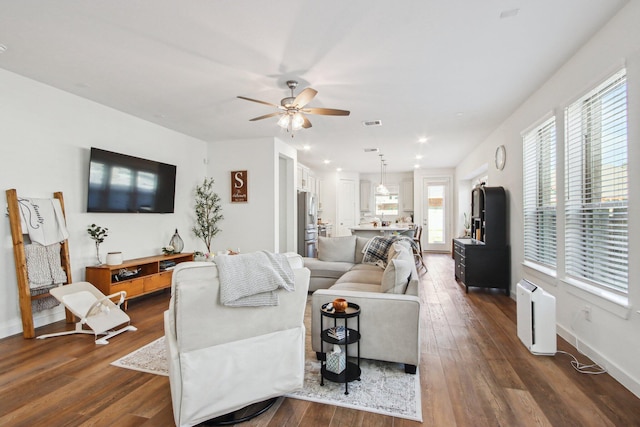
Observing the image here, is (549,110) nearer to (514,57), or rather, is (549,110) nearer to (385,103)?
(514,57)

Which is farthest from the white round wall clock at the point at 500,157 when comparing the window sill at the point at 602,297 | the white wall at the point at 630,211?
the window sill at the point at 602,297

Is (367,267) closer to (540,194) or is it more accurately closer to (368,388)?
(540,194)

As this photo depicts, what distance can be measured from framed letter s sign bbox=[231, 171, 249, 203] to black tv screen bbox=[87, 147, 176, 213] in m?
1.10

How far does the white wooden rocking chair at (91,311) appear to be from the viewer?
3.19 meters

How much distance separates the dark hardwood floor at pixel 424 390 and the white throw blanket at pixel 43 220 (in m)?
1.03

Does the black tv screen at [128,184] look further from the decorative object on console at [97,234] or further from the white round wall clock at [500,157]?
the white round wall clock at [500,157]

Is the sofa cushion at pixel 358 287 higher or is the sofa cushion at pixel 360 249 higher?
the sofa cushion at pixel 360 249

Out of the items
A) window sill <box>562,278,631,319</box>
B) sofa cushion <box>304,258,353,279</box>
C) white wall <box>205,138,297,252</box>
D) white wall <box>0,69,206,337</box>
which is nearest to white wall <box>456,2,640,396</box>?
window sill <box>562,278,631,319</box>

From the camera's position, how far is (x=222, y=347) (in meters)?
1.79

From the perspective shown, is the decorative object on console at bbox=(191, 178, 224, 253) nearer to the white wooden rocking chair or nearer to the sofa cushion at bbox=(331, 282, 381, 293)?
the white wooden rocking chair

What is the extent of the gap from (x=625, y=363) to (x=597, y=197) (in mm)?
1295

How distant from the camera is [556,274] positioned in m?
3.37

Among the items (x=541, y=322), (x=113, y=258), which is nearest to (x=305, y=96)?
(x=541, y=322)

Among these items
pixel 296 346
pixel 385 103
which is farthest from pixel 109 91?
pixel 296 346
